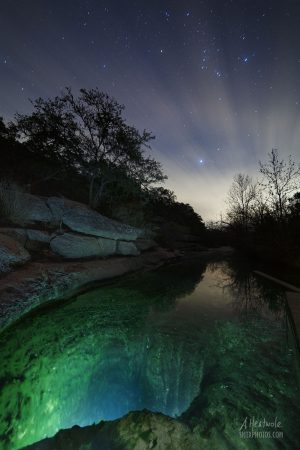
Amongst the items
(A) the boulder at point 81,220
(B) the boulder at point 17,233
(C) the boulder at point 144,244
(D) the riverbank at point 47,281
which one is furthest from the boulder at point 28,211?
(C) the boulder at point 144,244

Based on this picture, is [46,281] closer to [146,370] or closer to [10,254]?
[10,254]

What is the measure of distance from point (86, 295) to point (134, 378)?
442cm

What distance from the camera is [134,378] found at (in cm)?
390

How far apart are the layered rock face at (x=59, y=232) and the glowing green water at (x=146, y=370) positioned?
3.77m

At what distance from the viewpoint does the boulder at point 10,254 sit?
6.64 metres

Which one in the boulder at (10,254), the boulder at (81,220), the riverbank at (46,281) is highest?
the boulder at (81,220)

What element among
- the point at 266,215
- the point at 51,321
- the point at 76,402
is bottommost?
the point at 76,402

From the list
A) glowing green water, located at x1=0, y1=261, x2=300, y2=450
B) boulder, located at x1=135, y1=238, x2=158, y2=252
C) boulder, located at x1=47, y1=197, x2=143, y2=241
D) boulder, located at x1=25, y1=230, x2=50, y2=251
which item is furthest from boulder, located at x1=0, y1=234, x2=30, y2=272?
boulder, located at x1=135, y1=238, x2=158, y2=252

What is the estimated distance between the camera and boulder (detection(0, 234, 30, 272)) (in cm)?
664

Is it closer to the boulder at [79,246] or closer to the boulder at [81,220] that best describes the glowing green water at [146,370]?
the boulder at [79,246]

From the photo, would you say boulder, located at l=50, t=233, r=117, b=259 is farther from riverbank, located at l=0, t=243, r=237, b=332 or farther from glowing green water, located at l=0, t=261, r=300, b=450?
glowing green water, located at l=0, t=261, r=300, b=450

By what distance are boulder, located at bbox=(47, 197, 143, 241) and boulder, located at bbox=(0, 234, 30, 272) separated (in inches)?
149

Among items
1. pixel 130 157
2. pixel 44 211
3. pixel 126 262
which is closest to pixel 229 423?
pixel 126 262

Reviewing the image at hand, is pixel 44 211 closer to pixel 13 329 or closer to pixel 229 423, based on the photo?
pixel 13 329
